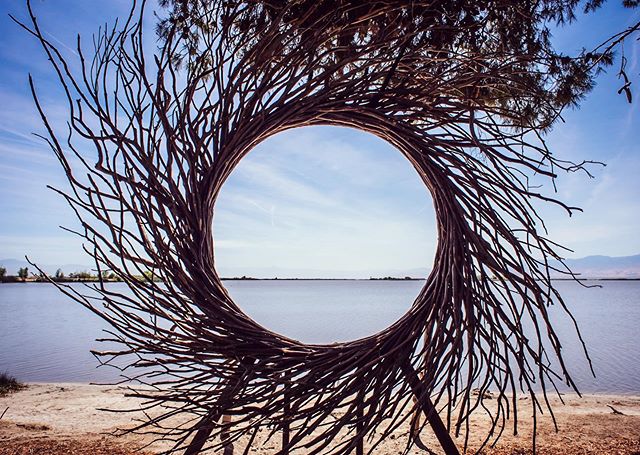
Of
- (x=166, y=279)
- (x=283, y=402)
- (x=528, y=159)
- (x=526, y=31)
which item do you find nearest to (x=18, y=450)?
(x=166, y=279)

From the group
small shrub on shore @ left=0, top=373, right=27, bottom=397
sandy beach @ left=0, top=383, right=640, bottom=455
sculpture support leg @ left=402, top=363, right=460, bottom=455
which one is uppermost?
sculpture support leg @ left=402, top=363, right=460, bottom=455

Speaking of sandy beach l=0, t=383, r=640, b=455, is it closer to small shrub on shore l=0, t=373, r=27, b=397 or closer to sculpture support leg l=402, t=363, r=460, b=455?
sculpture support leg l=402, t=363, r=460, b=455

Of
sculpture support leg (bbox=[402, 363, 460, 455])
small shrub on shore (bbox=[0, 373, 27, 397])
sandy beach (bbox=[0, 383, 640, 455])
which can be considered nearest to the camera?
sculpture support leg (bbox=[402, 363, 460, 455])

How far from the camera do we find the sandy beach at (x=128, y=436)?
2.09 m

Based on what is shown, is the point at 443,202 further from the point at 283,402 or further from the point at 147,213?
the point at 147,213

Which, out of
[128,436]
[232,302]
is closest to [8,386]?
[128,436]

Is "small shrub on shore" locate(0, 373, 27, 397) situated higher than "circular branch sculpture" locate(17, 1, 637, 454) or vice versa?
"circular branch sculpture" locate(17, 1, 637, 454)

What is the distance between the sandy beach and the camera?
2.09 metres

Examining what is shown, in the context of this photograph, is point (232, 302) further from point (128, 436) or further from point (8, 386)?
point (8, 386)

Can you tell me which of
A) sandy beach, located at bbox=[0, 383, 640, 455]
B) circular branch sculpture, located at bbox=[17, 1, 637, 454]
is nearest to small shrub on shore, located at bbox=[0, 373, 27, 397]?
sandy beach, located at bbox=[0, 383, 640, 455]

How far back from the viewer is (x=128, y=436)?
246 cm

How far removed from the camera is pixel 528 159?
1.43 m

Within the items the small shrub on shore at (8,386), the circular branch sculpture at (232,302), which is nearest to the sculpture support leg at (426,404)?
the circular branch sculpture at (232,302)

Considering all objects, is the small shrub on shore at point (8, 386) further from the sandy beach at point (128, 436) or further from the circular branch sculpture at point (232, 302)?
the circular branch sculpture at point (232, 302)
